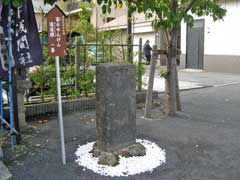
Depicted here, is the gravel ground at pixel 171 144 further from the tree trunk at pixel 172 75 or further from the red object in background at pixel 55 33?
the red object in background at pixel 55 33

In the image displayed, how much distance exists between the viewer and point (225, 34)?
15469mm

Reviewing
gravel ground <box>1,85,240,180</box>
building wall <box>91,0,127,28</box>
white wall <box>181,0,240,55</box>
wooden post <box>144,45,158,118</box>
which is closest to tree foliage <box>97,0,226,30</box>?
wooden post <box>144,45,158,118</box>

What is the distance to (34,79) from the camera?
693 cm

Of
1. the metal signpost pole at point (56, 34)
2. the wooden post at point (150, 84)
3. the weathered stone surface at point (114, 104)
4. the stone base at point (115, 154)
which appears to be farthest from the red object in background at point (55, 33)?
the wooden post at point (150, 84)

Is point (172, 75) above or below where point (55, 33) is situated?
below

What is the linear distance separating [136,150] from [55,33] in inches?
74.0

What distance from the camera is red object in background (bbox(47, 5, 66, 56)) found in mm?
3984

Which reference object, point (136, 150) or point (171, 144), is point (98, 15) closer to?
point (171, 144)

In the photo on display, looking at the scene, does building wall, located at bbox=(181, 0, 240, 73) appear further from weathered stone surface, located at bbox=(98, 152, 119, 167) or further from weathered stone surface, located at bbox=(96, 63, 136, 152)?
weathered stone surface, located at bbox=(98, 152, 119, 167)

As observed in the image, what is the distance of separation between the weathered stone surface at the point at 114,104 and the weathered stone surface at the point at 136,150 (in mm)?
87

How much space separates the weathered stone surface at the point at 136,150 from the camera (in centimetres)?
423

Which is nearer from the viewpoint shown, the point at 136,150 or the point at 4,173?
the point at 4,173

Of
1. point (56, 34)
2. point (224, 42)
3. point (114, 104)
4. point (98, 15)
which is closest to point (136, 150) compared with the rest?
point (114, 104)

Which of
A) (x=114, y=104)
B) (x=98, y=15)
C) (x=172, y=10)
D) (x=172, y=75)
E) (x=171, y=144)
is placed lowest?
(x=171, y=144)
